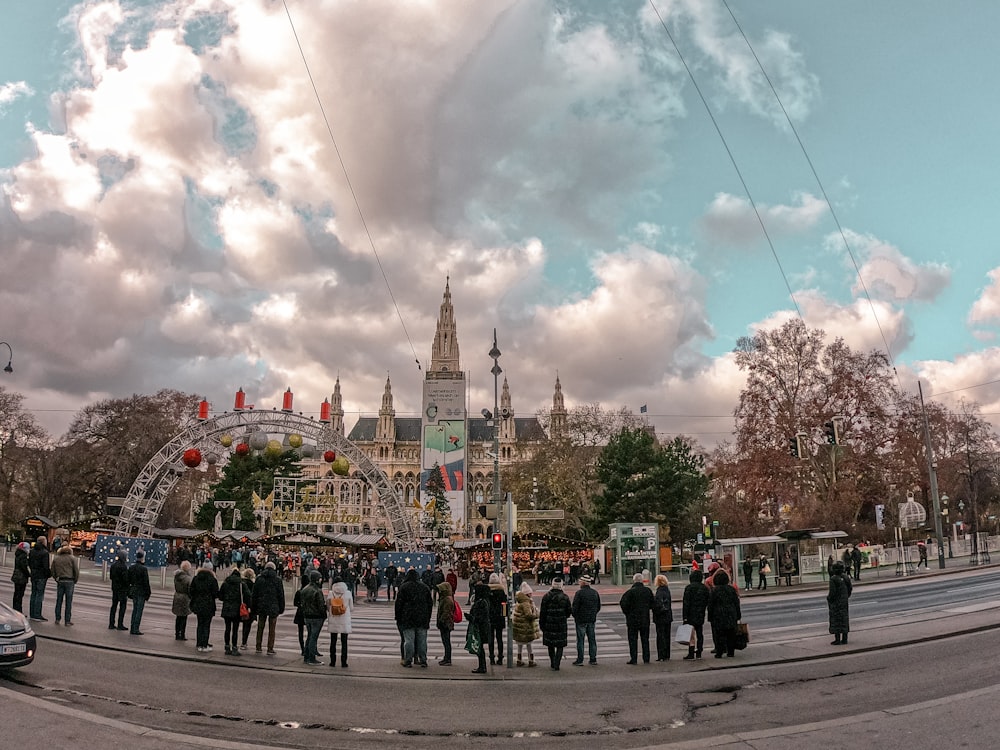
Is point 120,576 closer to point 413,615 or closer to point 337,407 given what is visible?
point 413,615

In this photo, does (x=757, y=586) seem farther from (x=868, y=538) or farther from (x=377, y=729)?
(x=377, y=729)

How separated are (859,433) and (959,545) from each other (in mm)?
11597

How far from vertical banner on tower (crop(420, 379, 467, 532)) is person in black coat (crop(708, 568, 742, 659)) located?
7647 cm

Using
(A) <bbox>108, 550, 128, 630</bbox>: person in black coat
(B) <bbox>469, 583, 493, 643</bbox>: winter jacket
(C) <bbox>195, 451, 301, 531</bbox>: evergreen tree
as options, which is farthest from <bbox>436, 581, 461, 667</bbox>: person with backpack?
(C) <bbox>195, 451, 301, 531</bbox>: evergreen tree

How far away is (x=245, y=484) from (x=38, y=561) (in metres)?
78.9

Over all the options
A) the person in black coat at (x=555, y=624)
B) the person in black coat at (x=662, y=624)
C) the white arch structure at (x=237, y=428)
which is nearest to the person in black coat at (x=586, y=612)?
the person in black coat at (x=555, y=624)

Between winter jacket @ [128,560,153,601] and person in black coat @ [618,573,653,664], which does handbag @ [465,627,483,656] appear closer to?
person in black coat @ [618,573,653,664]

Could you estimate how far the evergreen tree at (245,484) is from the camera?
84.7m

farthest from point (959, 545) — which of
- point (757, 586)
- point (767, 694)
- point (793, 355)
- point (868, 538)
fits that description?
point (767, 694)

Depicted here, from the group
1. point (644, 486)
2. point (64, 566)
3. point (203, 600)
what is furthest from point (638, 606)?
point (644, 486)

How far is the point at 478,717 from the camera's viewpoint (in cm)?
817

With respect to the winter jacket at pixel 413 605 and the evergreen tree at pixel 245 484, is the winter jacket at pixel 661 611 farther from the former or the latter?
the evergreen tree at pixel 245 484

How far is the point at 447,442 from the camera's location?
90938mm

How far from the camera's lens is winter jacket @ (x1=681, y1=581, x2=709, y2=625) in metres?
12.0
